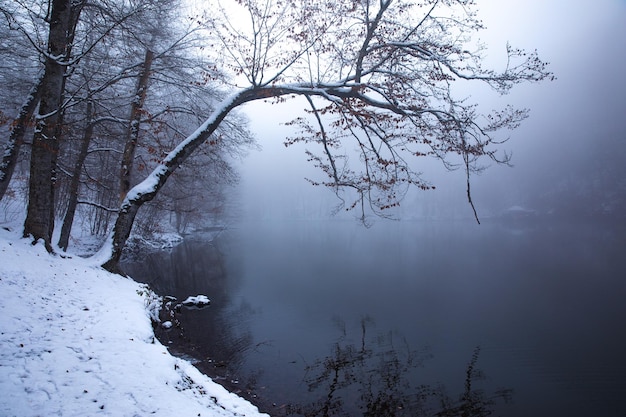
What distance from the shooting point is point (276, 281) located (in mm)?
21234

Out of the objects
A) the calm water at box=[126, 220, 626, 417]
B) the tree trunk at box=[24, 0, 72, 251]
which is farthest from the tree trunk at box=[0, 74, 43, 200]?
the calm water at box=[126, 220, 626, 417]

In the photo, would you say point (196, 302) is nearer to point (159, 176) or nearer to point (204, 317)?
point (204, 317)

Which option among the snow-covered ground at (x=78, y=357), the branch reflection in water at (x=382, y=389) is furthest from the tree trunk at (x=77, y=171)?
the branch reflection in water at (x=382, y=389)

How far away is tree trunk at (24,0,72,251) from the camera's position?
731cm

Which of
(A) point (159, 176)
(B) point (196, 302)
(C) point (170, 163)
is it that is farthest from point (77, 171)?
(B) point (196, 302)

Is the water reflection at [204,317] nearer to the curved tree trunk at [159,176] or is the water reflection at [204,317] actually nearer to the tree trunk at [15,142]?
the curved tree trunk at [159,176]

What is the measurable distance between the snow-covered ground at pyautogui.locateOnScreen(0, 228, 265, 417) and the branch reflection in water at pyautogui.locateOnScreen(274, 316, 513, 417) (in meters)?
3.11

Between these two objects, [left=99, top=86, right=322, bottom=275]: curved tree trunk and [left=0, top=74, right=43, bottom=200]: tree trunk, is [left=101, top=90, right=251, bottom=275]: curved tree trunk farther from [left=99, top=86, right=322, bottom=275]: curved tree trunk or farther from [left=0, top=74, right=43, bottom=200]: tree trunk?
[left=0, top=74, right=43, bottom=200]: tree trunk

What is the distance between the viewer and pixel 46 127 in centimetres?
760

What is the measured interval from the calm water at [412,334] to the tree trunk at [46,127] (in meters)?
5.42

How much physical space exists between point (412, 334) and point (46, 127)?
1308cm

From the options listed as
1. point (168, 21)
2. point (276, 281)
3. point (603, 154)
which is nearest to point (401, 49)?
point (168, 21)

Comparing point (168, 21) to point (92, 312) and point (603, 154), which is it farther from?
point (603, 154)

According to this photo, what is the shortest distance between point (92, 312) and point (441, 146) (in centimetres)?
784
